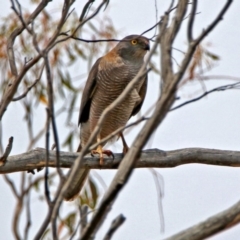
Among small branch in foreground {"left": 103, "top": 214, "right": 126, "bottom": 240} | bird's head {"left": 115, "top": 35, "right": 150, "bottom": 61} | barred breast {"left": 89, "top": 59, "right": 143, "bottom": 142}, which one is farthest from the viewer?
bird's head {"left": 115, "top": 35, "right": 150, "bottom": 61}

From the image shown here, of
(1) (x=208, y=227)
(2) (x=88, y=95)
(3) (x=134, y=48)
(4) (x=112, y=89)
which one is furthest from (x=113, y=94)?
(1) (x=208, y=227)

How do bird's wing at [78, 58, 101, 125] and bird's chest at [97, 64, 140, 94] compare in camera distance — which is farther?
bird's wing at [78, 58, 101, 125]

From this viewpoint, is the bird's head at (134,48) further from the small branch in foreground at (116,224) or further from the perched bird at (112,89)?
the small branch in foreground at (116,224)

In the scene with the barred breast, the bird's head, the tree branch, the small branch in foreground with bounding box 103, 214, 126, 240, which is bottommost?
the tree branch

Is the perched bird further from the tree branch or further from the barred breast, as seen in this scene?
the tree branch

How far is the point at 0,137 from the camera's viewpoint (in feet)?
12.8

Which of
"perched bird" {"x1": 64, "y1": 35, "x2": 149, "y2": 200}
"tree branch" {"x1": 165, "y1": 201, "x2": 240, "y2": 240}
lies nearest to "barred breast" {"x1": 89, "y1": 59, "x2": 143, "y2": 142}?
"perched bird" {"x1": 64, "y1": 35, "x2": 149, "y2": 200}

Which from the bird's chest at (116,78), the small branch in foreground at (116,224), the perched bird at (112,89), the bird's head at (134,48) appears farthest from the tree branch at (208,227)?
the bird's head at (134,48)

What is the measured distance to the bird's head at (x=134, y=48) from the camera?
489cm

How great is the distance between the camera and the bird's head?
4891 mm

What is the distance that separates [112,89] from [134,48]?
377mm

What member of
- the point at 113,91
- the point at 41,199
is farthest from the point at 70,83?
the point at 113,91

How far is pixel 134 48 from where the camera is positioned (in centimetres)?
494

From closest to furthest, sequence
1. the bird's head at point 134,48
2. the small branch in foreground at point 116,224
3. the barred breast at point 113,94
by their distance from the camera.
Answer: the small branch in foreground at point 116,224 → the barred breast at point 113,94 → the bird's head at point 134,48
